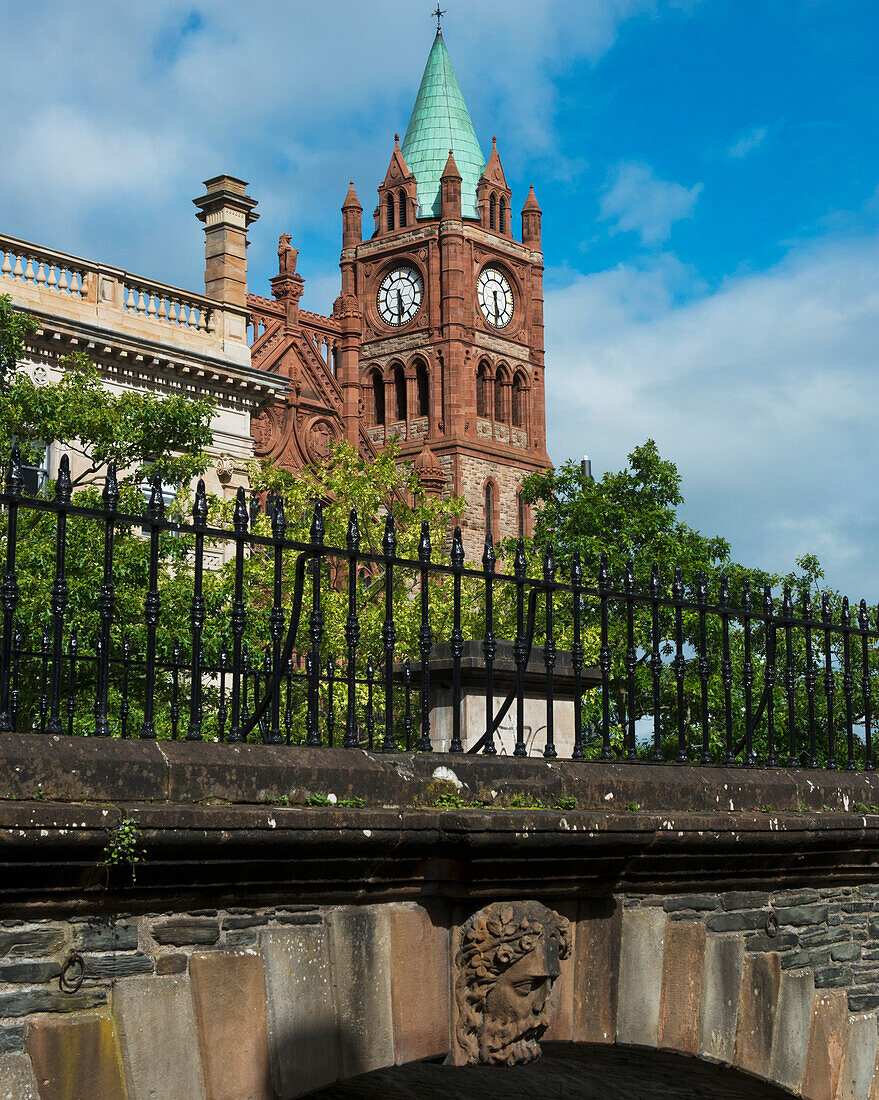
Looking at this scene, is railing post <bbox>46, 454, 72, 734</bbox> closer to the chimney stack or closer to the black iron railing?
the black iron railing

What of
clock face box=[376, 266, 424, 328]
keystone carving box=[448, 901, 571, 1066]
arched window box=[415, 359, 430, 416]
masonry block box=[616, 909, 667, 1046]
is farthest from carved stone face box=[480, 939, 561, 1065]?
clock face box=[376, 266, 424, 328]

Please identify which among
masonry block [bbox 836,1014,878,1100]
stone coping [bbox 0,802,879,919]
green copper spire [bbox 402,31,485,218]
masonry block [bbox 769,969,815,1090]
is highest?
green copper spire [bbox 402,31,485,218]

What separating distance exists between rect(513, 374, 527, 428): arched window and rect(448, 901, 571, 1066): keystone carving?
66943 millimetres

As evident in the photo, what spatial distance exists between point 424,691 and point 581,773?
837mm

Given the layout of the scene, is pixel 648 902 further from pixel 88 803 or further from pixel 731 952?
pixel 88 803

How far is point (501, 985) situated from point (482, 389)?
219 ft

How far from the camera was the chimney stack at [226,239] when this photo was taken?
96.5 ft

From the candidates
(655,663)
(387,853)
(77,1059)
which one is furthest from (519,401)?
(77,1059)

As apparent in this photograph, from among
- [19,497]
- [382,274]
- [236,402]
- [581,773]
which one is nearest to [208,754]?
[19,497]

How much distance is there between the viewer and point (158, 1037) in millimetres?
4566

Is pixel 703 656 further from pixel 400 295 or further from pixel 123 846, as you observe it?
pixel 400 295

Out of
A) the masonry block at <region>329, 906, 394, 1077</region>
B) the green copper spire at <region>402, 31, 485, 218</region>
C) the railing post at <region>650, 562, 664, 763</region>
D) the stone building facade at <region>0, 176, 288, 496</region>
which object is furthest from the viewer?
the green copper spire at <region>402, 31, 485, 218</region>

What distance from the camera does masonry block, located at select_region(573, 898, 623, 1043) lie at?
5.93 meters

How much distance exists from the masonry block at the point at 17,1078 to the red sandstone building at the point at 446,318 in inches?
2310
